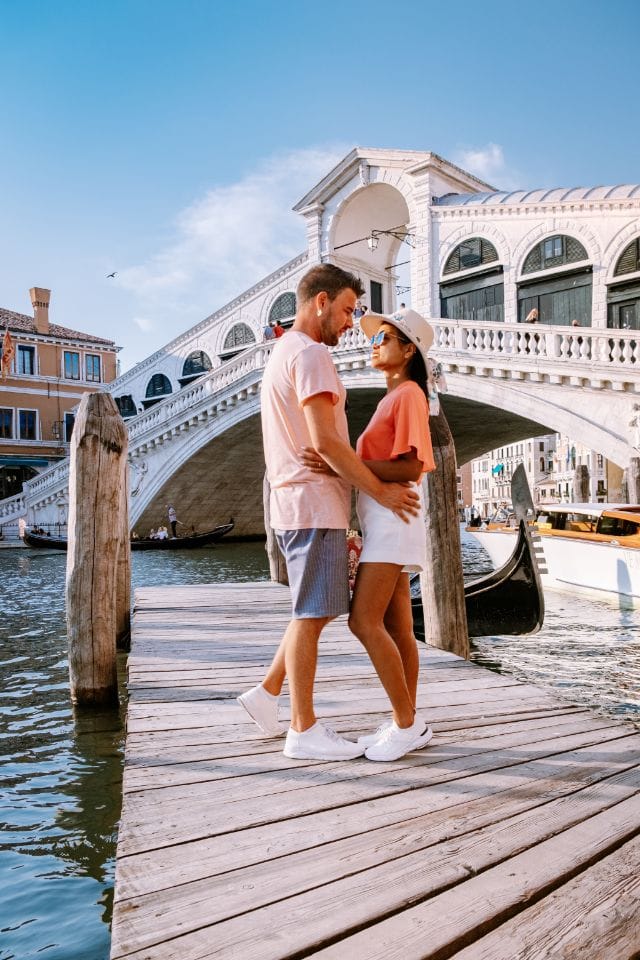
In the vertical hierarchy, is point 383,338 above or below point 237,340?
below

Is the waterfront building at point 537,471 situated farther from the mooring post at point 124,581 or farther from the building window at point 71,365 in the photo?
the mooring post at point 124,581

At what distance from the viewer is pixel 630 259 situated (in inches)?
559

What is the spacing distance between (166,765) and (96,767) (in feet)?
4.90

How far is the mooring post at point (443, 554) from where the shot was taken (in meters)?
3.96

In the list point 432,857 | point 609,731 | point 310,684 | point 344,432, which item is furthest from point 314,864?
point 609,731

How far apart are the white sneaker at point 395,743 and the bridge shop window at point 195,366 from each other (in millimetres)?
21821

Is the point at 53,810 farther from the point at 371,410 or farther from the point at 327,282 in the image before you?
the point at 371,410

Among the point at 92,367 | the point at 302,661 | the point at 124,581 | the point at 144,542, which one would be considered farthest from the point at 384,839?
the point at 92,367

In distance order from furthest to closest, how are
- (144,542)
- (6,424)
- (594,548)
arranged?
(6,424) < (144,542) < (594,548)

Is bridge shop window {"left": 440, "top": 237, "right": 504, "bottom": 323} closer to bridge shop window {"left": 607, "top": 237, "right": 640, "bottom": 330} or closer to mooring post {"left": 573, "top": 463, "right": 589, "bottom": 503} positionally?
bridge shop window {"left": 607, "top": 237, "right": 640, "bottom": 330}

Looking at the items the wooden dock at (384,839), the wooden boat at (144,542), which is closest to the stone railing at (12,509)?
the wooden boat at (144,542)

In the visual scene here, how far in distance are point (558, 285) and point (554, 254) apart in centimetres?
61

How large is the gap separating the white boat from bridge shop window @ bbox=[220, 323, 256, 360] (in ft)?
43.1

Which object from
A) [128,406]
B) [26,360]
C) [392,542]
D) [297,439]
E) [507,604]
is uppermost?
[26,360]
